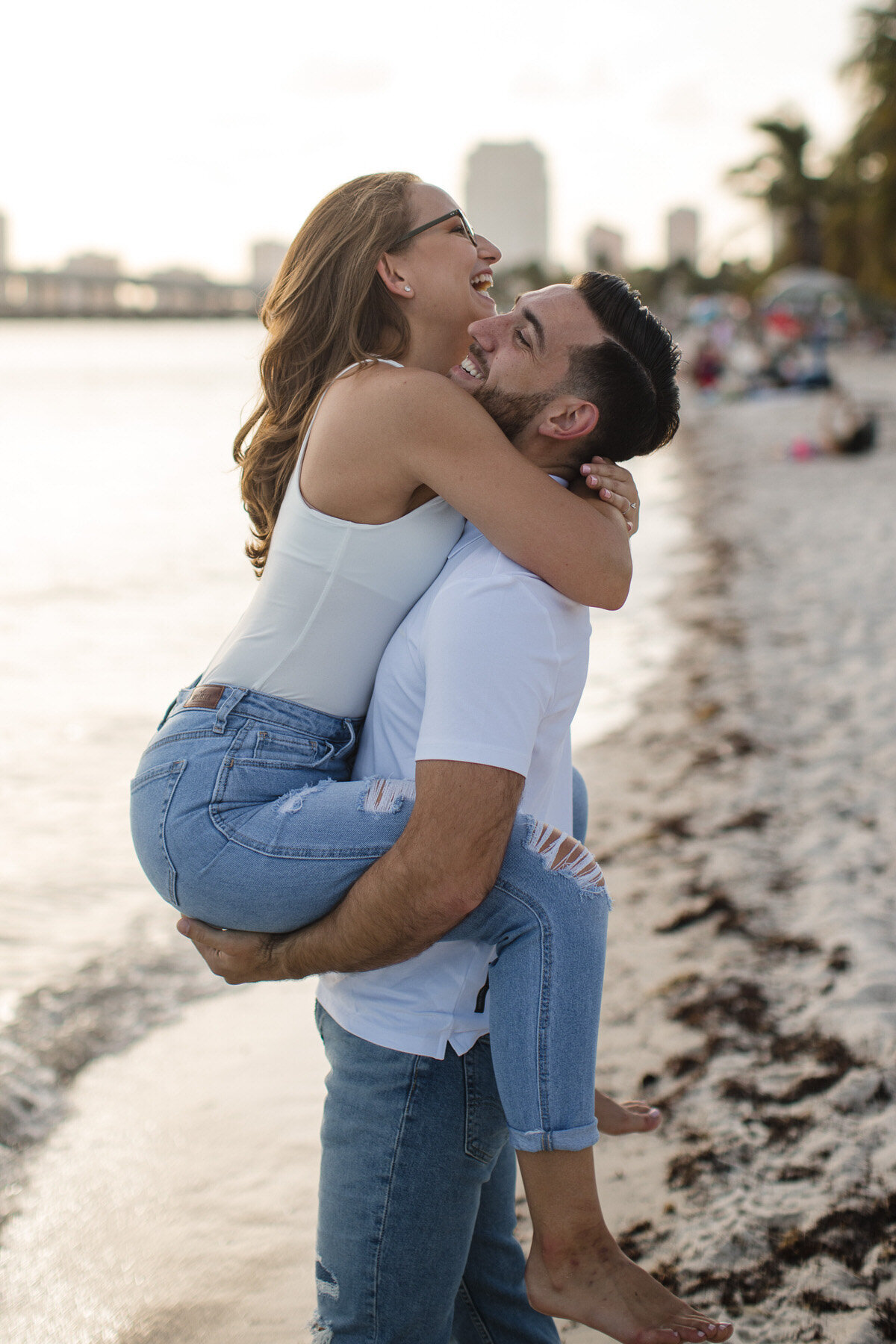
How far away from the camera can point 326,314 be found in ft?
6.59

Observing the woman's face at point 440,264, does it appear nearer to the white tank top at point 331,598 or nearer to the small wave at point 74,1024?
the white tank top at point 331,598

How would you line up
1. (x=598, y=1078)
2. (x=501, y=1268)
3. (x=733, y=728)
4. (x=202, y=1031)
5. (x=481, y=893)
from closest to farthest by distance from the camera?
(x=481, y=893)
(x=501, y=1268)
(x=598, y=1078)
(x=202, y=1031)
(x=733, y=728)

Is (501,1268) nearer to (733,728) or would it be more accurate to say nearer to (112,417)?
(733,728)

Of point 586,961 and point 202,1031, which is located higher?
point 586,961

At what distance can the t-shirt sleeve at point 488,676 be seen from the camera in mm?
1543

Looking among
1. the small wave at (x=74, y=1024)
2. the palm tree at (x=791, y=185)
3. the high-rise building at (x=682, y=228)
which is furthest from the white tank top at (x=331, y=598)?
the high-rise building at (x=682, y=228)

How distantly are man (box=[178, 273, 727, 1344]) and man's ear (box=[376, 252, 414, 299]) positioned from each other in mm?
198

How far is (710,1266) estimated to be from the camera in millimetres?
2445

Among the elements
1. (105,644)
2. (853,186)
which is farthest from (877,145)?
(105,644)

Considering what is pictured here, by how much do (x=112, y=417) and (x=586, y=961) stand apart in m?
40.2

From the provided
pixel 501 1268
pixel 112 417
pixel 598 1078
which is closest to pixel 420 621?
pixel 501 1268

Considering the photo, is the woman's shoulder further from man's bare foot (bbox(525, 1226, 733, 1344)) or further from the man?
man's bare foot (bbox(525, 1226, 733, 1344))

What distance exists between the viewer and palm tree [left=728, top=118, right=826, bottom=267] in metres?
42.2

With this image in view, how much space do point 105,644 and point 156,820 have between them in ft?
27.5
